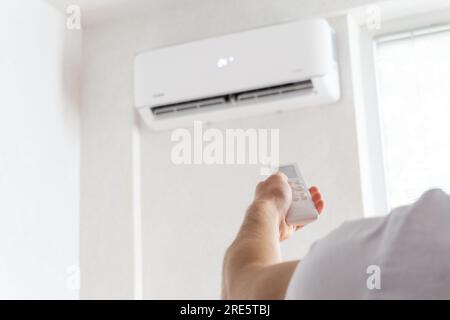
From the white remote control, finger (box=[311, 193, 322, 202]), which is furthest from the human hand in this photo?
finger (box=[311, 193, 322, 202])

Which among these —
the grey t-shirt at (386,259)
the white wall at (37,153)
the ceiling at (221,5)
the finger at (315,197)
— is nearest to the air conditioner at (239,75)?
the ceiling at (221,5)

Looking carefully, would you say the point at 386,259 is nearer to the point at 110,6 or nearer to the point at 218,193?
the point at 218,193

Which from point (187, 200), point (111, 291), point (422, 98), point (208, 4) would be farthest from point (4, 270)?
point (422, 98)

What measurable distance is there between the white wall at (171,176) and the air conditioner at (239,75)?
8cm

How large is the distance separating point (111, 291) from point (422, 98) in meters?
1.21

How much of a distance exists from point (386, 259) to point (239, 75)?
6.69 feet

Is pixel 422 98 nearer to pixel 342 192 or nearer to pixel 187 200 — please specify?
pixel 342 192

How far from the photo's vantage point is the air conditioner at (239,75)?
2.43m

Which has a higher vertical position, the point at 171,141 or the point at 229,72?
the point at 229,72

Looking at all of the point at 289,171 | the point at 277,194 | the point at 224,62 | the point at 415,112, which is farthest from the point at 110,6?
the point at 277,194

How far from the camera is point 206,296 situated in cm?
256

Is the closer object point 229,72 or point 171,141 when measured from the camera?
point 229,72

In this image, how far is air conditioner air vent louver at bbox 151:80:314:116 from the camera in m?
2.46

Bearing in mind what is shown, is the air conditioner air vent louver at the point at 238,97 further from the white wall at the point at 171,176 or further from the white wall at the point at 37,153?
the white wall at the point at 37,153
